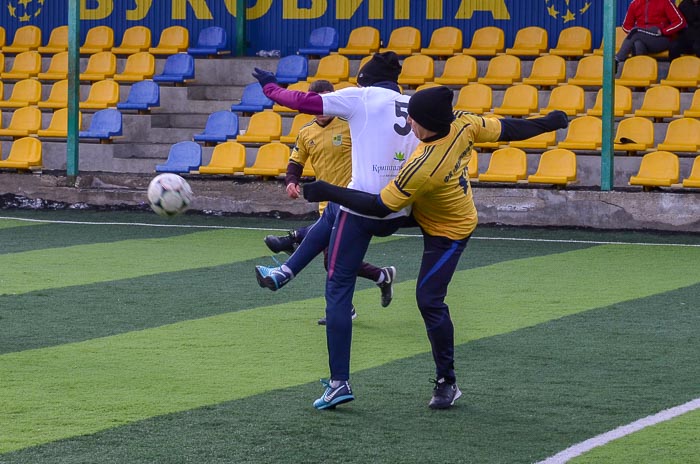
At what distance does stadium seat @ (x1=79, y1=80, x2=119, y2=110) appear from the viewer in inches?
806

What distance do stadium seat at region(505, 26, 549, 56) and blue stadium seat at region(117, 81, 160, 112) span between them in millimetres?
5553

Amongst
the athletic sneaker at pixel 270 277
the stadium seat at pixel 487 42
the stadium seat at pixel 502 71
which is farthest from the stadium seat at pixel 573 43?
the athletic sneaker at pixel 270 277

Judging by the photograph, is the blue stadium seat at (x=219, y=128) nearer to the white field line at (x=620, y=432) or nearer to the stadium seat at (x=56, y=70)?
the stadium seat at (x=56, y=70)

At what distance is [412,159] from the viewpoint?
21.8ft

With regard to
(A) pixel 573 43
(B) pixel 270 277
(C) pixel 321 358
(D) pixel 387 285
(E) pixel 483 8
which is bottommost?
(C) pixel 321 358

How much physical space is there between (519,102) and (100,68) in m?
7.38

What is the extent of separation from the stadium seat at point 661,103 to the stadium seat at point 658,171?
4.47 ft

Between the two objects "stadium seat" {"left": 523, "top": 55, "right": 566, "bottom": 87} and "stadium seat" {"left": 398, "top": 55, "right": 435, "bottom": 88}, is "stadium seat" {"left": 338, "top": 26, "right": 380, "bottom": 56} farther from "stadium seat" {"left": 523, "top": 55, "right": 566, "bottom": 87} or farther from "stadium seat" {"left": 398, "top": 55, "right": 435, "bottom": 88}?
"stadium seat" {"left": 523, "top": 55, "right": 566, "bottom": 87}

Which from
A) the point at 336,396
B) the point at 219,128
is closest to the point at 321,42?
the point at 219,128

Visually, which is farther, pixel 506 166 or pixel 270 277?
pixel 506 166

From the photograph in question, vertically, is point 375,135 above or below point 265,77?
below

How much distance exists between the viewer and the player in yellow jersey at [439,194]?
6594mm

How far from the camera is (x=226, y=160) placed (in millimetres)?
18172

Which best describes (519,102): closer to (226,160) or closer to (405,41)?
(405,41)
